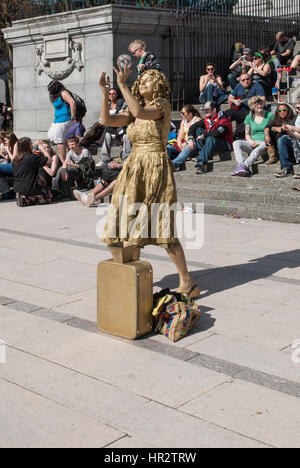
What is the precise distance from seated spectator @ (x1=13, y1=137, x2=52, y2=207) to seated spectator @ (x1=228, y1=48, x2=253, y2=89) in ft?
18.6

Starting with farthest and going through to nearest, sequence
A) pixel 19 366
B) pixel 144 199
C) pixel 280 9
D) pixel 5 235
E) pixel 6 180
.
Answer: pixel 280 9 < pixel 6 180 < pixel 5 235 < pixel 144 199 < pixel 19 366

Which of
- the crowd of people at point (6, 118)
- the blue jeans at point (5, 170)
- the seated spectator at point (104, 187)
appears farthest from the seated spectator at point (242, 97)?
the crowd of people at point (6, 118)

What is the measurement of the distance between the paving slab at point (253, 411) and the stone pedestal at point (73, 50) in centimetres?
1199

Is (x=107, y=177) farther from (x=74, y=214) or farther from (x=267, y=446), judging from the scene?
(x=267, y=446)

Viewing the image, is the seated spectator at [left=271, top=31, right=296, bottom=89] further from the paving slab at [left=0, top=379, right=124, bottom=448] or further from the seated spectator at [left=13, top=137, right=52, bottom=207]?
the paving slab at [left=0, top=379, right=124, bottom=448]

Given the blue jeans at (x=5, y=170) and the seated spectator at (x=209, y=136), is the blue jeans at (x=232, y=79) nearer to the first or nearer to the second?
the seated spectator at (x=209, y=136)

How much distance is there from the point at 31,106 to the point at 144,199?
12891 mm

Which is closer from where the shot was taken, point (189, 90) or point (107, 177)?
point (107, 177)

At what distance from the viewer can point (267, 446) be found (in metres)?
3.61

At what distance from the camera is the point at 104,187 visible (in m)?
12.1

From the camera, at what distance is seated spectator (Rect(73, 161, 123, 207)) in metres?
12.0

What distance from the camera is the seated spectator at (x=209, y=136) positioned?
12289 mm

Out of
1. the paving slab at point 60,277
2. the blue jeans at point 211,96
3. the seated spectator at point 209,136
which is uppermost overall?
the blue jeans at point 211,96
